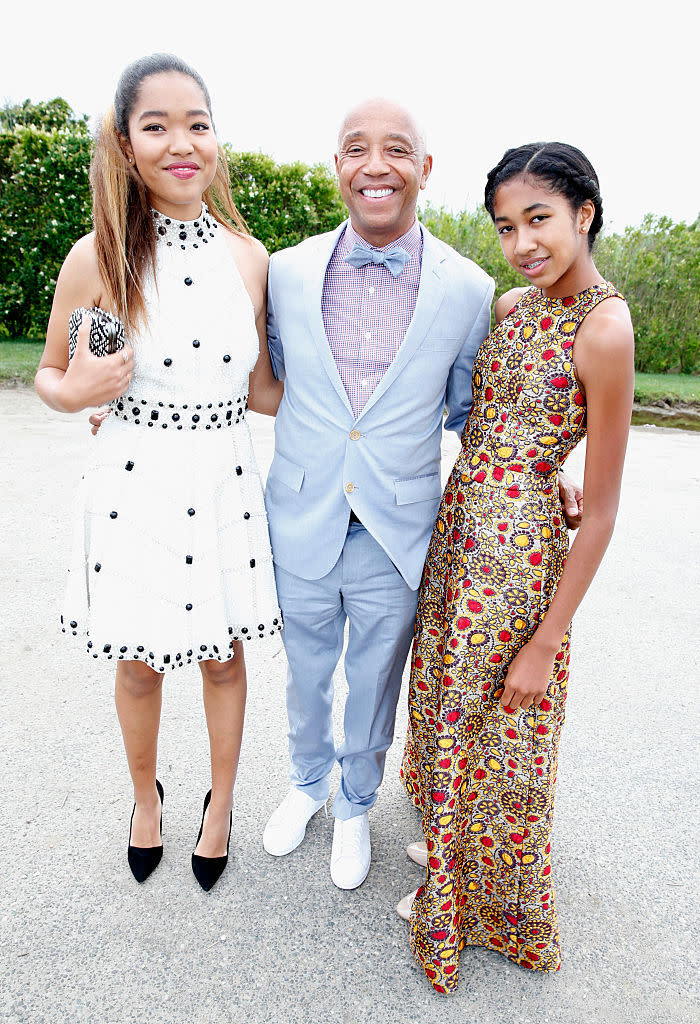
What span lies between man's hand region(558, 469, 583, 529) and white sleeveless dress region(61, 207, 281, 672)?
83 cm

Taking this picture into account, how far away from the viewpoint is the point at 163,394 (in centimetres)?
181

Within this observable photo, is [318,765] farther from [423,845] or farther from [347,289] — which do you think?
[347,289]

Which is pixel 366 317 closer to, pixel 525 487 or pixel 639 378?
pixel 525 487

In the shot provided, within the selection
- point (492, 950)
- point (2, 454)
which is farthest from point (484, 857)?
point (2, 454)

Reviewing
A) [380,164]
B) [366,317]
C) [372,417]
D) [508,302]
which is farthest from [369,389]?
[380,164]

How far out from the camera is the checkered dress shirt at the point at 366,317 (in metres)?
1.94

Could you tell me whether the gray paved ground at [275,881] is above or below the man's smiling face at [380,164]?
below

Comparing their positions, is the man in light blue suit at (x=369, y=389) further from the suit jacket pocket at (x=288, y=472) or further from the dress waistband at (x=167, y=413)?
the dress waistband at (x=167, y=413)

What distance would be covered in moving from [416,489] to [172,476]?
0.64 m

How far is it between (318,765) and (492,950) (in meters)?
0.72

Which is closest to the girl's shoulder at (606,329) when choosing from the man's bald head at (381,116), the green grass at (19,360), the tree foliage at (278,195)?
the man's bald head at (381,116)

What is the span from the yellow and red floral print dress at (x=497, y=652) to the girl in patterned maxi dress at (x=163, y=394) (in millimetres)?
556

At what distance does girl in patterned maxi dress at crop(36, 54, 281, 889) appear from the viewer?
1.69 m

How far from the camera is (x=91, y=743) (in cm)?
262
